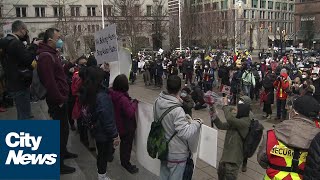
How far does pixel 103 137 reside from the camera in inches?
174

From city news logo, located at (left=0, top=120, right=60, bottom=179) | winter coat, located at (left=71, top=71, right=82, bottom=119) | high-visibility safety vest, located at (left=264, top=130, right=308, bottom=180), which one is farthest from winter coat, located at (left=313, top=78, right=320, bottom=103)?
city news logo, located at (left=0, top=120, right=60, bottom=179)

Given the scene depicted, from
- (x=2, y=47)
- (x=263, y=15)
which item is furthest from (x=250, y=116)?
(x=263, y=15)

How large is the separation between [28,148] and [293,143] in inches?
96.9

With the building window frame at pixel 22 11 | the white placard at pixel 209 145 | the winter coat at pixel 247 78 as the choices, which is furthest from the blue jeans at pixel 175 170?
the building window frame at pixel 22 11

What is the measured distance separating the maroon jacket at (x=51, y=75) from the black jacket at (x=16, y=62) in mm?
408

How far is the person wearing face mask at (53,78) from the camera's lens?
464 centimetres

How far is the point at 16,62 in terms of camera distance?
203 inches

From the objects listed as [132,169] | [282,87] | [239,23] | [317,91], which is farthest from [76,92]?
[239,23]

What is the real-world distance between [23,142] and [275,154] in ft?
7.79

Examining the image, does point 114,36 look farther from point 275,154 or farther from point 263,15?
point 263,15

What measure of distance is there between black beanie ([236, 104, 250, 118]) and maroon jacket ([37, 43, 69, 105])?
2.49 metres

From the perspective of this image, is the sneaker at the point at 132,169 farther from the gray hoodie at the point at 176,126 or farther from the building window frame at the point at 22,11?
the building window frame at the point at 22,11

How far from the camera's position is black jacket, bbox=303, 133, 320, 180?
8.45ft

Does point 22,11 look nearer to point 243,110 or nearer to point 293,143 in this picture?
point 243,110
